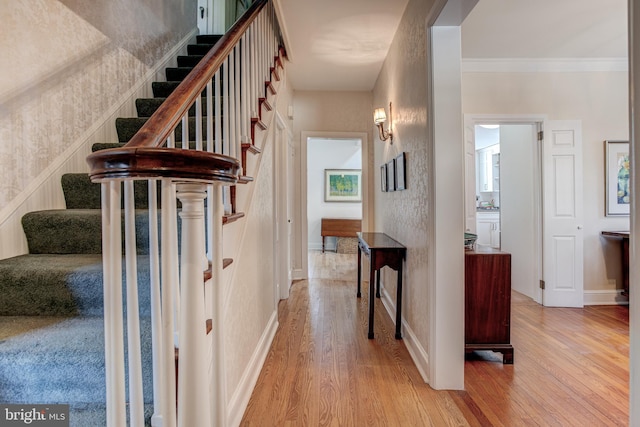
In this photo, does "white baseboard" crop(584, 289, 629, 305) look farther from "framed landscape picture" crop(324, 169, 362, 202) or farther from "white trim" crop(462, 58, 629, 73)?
"framed landscape picture" crop(324, 169, 362, 202)

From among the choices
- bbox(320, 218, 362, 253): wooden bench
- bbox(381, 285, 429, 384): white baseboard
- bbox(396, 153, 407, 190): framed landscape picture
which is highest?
bbox(396, 153, 407, 190): framed landscape picture

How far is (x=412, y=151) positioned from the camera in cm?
238

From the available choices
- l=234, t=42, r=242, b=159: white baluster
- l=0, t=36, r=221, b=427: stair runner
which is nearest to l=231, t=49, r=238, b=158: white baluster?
l=234, t=42, r=242, b=159: white baluster

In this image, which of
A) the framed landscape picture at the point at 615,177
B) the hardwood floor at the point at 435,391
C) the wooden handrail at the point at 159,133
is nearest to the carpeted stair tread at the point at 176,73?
the wooden handrail at the point at 159,133

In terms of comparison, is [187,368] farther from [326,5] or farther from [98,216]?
[326,5]

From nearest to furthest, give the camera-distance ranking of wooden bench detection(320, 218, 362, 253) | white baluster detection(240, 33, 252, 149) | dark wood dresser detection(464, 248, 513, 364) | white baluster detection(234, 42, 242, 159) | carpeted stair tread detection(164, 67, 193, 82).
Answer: white baluster detection(234, 42, 242, 159) → white baluster detection(240, 33, 252, 149) → dark wood dresser detection(464, 248, 513, 364) → carpeted stair tread detection(164, 67, 193, 82) → wooden bench detection(320, 218, 362, 253)

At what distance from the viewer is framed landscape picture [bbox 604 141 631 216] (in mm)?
3393

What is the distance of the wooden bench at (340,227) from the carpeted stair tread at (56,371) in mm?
6054

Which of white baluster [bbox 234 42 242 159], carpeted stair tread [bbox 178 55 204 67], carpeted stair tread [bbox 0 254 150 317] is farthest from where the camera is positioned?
carpeted stair tread [bbox 178 55 204 67]

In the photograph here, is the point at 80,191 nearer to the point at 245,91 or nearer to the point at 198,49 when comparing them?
the point at 245,91

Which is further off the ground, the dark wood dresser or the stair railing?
the stair railing

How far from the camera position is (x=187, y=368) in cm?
66

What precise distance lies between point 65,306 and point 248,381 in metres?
1.03

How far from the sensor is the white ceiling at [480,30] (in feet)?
8.31
